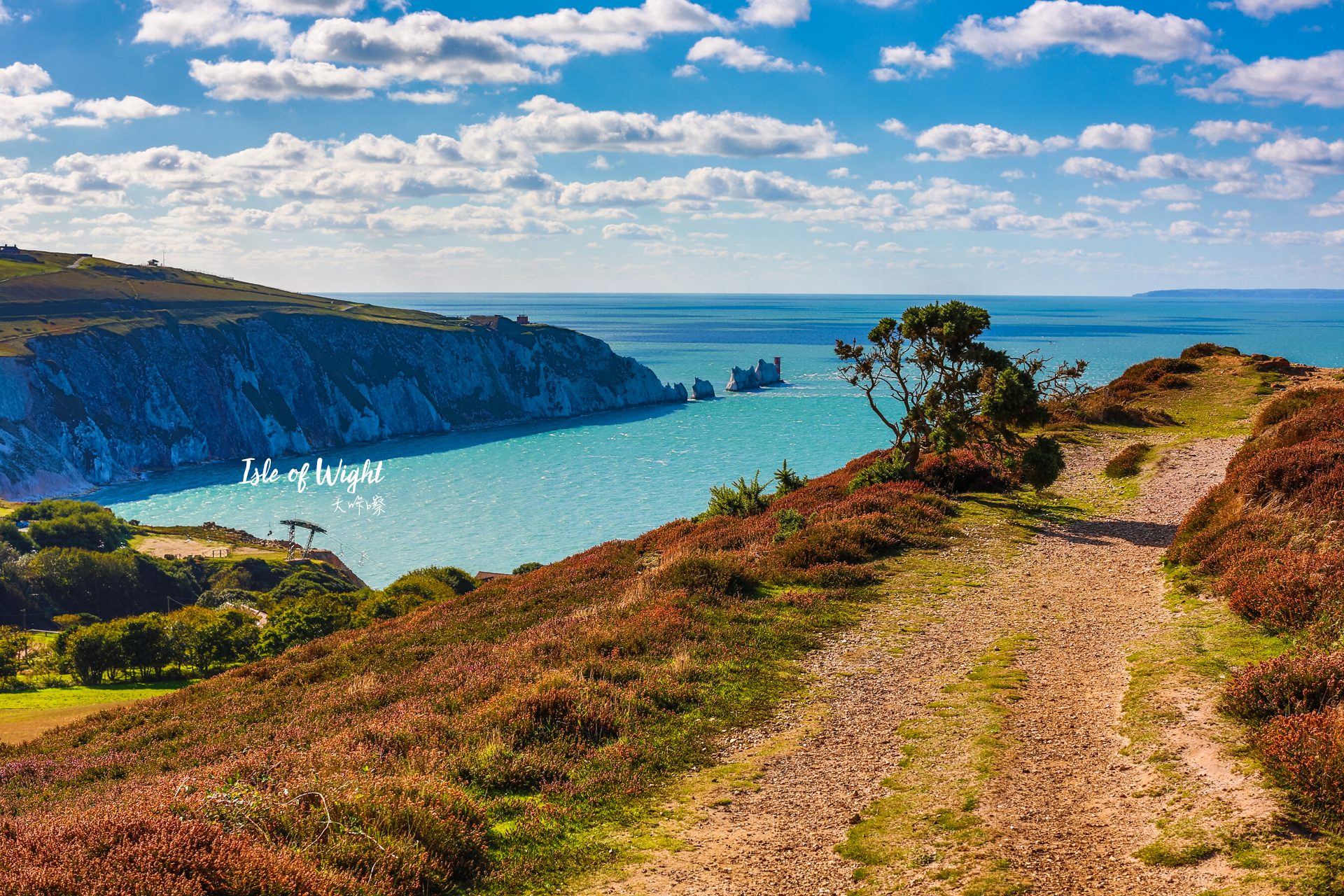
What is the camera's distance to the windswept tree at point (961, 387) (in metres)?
25.5

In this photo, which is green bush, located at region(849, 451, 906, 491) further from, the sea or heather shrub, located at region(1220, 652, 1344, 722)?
the sea

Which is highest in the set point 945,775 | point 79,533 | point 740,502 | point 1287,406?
point 1287,406

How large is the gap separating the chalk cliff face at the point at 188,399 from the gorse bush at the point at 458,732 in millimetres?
144924

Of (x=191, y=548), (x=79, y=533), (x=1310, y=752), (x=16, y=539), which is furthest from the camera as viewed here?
(x=191, y=548)

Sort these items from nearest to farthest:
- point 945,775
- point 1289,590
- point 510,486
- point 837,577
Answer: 1. point 945,775
2. point 1289,590
3. point 837,577
4. point 510,486

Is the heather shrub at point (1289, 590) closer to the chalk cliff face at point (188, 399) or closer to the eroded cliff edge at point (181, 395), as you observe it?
the eroded cliff edge at point (181, 395)

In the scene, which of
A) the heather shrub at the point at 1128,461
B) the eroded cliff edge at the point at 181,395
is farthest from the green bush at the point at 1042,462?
the eroded cliff edge at the point at 181,395

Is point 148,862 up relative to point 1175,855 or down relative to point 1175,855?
up

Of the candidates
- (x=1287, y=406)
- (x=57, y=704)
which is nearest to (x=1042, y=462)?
(x=1287, y=406)

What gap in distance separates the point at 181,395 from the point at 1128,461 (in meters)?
179

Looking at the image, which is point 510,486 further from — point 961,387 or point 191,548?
point 961,387

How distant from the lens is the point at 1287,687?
8.67 metres

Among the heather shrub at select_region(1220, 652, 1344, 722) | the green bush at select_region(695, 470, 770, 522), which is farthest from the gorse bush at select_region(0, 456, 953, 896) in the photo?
the heather shrub at select_region(1220, 652, 1344, 722)

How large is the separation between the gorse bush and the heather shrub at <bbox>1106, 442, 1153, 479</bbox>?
10319 mm
